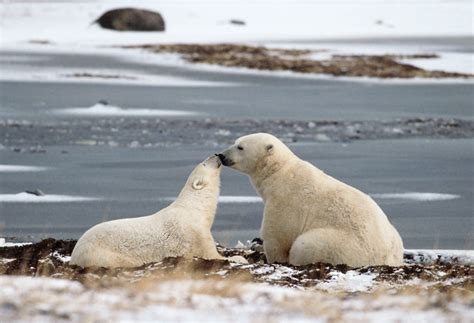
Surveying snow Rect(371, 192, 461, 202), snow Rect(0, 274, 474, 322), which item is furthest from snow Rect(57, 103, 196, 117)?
snow Rect(0, 274, 474, 322)

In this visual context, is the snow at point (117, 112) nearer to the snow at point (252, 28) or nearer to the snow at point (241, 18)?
the snow at point (252, 28)

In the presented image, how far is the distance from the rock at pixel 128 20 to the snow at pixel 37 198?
35841 mm

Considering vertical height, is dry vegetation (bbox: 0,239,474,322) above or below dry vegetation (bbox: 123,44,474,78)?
below

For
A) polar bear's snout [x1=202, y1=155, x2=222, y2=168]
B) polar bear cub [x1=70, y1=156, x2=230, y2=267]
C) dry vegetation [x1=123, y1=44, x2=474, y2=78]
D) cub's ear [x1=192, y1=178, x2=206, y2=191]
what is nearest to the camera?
polar bear cub [x1=70, y1=156, x2=230, y2=267]

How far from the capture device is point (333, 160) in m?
14.6

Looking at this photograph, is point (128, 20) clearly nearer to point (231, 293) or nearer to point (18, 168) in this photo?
point (18, 168)

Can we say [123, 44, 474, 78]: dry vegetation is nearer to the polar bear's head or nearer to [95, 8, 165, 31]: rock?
[95, 8, 165, 31]: rock

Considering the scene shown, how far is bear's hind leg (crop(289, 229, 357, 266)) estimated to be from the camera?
723 cm

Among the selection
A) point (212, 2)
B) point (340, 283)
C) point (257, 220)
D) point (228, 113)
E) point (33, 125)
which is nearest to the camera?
point (340, 283)

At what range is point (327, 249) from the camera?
725 centimetres

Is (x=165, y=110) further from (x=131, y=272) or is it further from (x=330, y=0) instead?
(x=330, y=0)

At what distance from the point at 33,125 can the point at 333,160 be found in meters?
5.70

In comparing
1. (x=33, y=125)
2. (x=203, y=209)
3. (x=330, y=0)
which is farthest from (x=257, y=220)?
(x=330, y=0)

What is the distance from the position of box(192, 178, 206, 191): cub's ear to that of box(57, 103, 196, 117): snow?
12197mm
